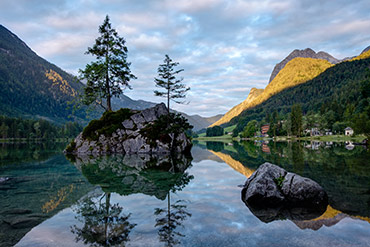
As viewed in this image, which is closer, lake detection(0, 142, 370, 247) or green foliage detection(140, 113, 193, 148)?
lake detection(0, 142, 370, 247)

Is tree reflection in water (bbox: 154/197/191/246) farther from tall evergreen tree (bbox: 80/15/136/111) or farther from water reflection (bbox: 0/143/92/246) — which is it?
tall evergreen tree (bbox: 80/15/136/111)

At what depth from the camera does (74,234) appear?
307 inches

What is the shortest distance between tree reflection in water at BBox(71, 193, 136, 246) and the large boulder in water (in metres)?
5.57

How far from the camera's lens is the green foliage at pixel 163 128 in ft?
144

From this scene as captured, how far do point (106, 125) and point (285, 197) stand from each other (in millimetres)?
40874

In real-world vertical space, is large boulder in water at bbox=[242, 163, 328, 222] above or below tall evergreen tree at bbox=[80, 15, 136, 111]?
below

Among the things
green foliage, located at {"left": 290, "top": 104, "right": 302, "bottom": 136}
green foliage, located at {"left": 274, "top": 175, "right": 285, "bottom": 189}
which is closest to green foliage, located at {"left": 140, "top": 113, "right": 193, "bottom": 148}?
green foliage, located at {"left": 274, "top": 175, "right": 285, "bottom": 189}

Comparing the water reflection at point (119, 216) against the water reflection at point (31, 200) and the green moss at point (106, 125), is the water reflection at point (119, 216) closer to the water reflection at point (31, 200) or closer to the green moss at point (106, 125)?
the water reflection at point (31, 200)

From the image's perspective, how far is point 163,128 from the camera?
45281mm

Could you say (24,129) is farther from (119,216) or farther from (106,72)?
(119,216)

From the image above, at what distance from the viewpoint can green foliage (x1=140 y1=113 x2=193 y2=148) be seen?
144 ft

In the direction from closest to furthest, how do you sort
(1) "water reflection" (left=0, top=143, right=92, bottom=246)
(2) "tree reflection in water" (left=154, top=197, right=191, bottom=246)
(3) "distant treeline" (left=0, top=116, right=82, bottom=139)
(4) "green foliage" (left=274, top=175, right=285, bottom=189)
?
1. (2) "tree reflection in water" (left=154, top=197, right=191, bottom=246)
2. (1) "water reflection" (left=0, top=143, right=92, bottom=246)
3. (4) "green foliage" (left=274, top=175, right=285, bottom=189)
4. (3) "distant treeline" (left=0, top=116, right=82, bottom=139)

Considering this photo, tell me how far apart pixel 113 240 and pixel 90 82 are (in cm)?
4551

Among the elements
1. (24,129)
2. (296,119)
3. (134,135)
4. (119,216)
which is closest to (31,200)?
(119,216)
